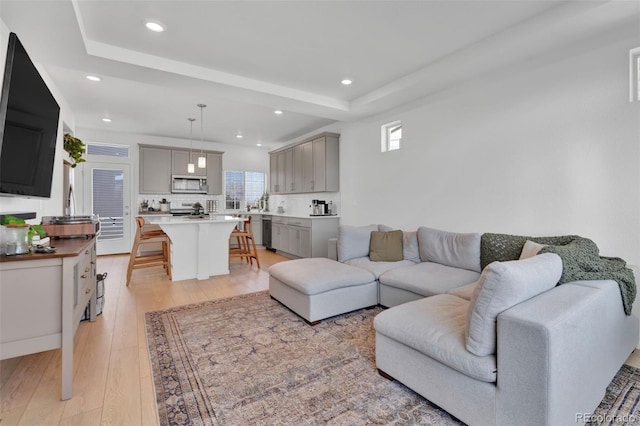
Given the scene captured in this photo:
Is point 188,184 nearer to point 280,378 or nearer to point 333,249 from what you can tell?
point 333,249

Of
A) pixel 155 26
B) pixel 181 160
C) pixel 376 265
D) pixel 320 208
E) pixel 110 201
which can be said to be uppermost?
pixel 155 26

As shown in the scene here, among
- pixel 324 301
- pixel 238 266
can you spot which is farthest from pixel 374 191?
pixel 238 266

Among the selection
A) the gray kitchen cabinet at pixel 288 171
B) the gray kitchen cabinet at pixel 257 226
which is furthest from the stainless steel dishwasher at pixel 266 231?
the gray kitchen cabinet at pixel 288 171

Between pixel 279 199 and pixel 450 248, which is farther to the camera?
pixel 279 199

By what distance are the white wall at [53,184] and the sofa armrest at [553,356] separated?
3354mm

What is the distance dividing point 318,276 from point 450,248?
62.5 inches

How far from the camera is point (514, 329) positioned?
135 centimetres

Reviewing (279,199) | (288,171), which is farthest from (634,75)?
(279,199)

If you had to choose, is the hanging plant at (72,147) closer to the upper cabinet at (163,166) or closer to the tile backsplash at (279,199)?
the upper cabinet at (163,166)

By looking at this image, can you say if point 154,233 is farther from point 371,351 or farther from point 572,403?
point 572,403

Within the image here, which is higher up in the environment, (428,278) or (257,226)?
(257,226)

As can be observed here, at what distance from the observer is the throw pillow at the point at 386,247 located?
3717mm

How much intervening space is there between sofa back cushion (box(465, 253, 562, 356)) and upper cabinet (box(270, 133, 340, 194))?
4.26 metres

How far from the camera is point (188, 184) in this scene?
7.09 metres
